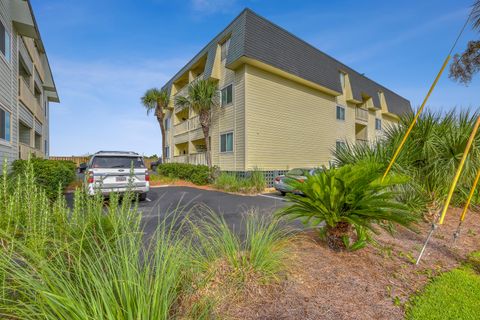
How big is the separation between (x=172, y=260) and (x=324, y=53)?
21565mm

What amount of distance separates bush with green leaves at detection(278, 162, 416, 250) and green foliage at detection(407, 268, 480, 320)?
0.76 m

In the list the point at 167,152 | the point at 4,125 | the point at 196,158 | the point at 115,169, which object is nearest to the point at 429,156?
the point at 115,169

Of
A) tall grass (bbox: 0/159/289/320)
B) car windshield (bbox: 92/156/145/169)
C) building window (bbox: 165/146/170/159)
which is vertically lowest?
tall grass (bbox: 0/159/289/320)

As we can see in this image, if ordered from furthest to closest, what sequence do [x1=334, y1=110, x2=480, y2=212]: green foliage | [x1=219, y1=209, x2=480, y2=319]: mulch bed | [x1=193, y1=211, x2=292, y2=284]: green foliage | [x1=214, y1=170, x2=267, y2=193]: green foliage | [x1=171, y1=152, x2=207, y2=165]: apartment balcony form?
[x1=171, y1=152, x2=207, y2=165]: apartment balcony
[x1=214, y1=170, x2=267, y2=193]: green foliage
[x1=334, y1=110, x2=480, y2=212]: green foliage
[x1=193, y1=211, x2=292, y2=284]: green foliage
[x1=219, y1=209, x2=480, y2=319]: mulch bed

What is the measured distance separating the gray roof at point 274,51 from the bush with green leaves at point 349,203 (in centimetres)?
1096

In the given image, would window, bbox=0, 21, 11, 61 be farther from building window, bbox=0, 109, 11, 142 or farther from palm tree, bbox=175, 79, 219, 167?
palm tree, bbox=175, 79, 219, 167

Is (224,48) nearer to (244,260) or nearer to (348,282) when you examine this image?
(244,260)

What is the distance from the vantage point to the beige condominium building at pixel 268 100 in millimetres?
14148

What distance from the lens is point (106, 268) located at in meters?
1.82

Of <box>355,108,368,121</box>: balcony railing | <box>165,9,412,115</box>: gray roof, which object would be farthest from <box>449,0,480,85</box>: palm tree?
<box>355,108,368,121</box>: balcony railing

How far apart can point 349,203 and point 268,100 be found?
13.0m

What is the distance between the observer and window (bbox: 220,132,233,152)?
51.1ft

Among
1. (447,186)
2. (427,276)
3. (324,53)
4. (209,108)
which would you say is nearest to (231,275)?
(427,276)

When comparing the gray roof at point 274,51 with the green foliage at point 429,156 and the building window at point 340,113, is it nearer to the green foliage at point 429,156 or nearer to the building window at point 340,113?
the building window at point 340,113
